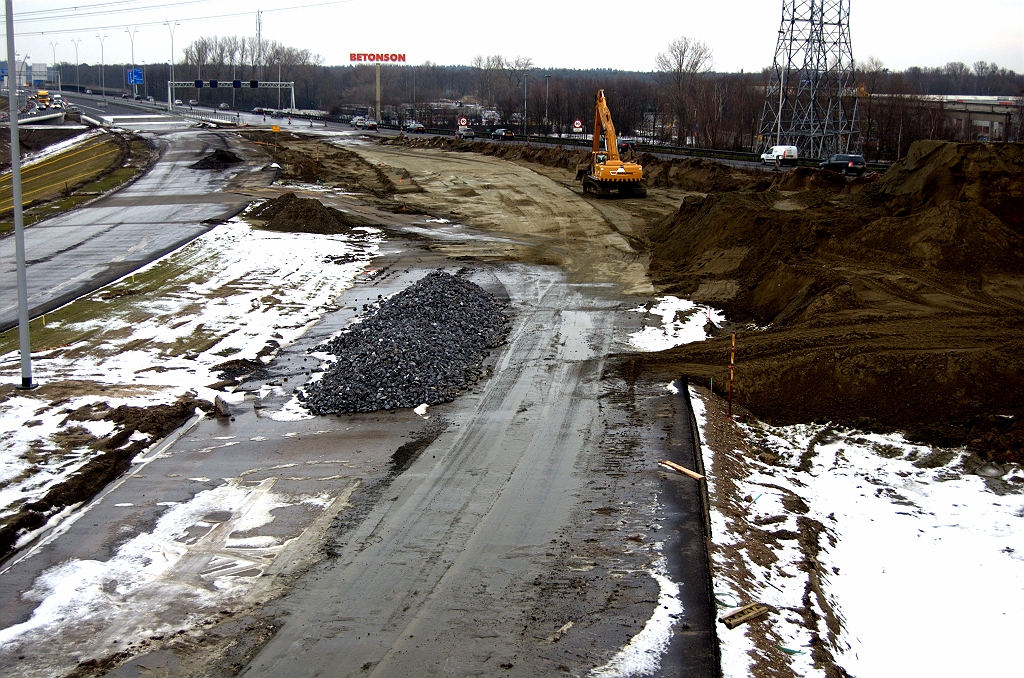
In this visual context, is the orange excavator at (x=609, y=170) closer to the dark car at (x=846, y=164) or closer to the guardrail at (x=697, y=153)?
the dark car at (x=846, y=164)

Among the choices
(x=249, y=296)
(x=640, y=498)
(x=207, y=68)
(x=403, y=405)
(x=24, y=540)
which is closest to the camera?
(x=24, y=540)

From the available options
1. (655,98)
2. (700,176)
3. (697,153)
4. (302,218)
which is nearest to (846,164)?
(700,176)

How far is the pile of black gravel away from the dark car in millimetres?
26426

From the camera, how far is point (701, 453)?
13000mm

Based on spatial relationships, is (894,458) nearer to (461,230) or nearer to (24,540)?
(24,540)

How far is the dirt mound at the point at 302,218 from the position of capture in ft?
108

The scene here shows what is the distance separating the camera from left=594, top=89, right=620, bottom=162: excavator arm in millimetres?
38844

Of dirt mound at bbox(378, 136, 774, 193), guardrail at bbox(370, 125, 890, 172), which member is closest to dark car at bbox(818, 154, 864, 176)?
guardrail at bbox(370, 125, 890, 172)

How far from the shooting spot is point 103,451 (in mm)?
13234

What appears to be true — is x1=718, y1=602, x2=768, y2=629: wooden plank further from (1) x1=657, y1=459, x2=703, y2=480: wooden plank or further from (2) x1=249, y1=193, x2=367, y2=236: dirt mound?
(2) x1=249, y1=193, x2=367, y2=236: dirt mound

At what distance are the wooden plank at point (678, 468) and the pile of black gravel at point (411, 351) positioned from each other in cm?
460

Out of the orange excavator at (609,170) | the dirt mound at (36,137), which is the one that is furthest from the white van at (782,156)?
the dirt mound at (36,137)

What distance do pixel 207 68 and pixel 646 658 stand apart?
205 metres

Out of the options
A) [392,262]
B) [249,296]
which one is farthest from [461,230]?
[249,296]
